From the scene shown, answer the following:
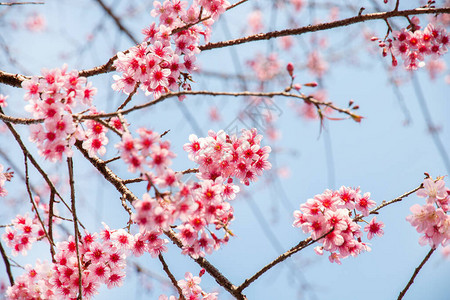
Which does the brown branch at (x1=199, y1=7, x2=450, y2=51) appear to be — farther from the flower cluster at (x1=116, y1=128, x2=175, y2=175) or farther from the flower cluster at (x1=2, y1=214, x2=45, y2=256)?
the flower cluster at (x1=2, y1=214, x2=45, y2=256)

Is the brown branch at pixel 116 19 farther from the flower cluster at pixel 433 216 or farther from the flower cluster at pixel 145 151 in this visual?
the flower cluster at pixel 433 216

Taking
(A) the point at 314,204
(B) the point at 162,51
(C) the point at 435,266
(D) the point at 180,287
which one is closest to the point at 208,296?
(D) the point at 180,287

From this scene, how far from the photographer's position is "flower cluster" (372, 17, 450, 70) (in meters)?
3.11

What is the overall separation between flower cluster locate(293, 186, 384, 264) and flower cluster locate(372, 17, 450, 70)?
1434 mm

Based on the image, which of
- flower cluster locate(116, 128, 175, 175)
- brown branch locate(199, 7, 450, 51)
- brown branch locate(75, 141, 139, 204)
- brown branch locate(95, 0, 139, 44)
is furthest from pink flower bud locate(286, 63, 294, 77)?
brown branch locate(95, 0, 139, 44)

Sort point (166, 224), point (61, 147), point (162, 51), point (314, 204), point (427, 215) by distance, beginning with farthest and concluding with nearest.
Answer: point (162, 51) < point (314, 204) < point (427, 215) < point (61, 147) < point (166, 224)

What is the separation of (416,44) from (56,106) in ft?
9.72

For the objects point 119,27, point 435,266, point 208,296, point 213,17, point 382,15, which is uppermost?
point 119,27

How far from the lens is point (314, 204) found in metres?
2.31

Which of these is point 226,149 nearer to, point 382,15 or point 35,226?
point 382,15

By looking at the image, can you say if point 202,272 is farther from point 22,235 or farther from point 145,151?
point 22,235

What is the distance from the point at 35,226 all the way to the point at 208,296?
1.78 m

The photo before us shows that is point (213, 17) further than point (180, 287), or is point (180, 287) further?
point (213, 17)

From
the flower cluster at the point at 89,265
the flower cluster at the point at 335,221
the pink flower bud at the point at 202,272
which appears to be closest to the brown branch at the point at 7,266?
the flower cluster at the point at 89,265
